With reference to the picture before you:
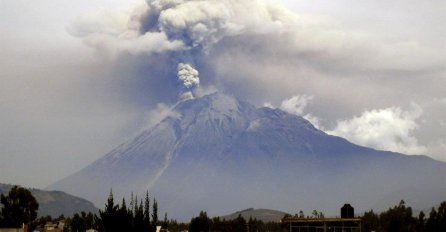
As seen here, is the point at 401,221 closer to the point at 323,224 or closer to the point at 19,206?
the point at 323,224

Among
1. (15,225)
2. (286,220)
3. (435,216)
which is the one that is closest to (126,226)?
(286,220)

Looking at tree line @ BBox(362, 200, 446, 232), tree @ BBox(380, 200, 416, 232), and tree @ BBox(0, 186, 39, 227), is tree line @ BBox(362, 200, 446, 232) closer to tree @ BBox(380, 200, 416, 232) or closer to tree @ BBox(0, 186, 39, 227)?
tree @ BBox(380, 200, 416, 232)

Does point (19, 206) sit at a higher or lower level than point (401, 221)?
higher

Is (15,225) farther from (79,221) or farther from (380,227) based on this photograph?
(380,227)

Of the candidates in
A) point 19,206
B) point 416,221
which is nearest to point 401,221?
point 416,221

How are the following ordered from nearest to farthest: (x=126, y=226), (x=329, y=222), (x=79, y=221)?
(x=126, y=226) → (x=329, y=222) → (x=79, y=221)

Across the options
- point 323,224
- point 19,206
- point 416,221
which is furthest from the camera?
point 416,221

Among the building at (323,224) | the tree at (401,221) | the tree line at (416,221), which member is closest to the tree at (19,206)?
the building at (323,224)

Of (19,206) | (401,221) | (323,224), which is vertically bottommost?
(323,224)

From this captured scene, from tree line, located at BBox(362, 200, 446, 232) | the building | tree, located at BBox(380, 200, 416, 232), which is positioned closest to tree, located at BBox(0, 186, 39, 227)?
the building
